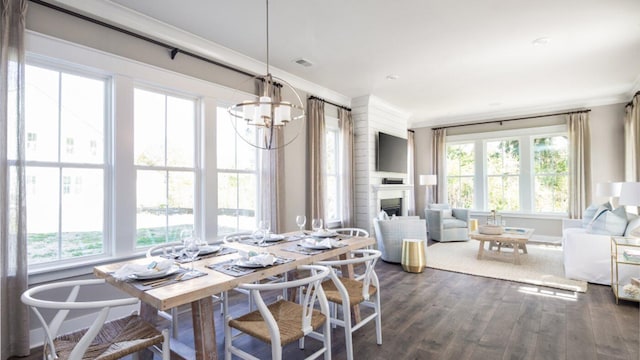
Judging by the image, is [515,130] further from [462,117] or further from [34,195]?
[34,195]

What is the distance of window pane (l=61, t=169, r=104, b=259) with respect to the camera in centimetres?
282

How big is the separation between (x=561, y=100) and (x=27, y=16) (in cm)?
812

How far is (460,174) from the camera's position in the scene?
316 inches

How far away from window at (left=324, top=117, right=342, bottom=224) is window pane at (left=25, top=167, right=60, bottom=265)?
382 cm

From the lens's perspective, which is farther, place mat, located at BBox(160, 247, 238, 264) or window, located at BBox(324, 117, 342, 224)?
window, located at BBox(324, 117, 342, 224)

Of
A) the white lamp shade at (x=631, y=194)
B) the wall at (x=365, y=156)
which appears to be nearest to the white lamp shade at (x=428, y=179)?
the wall at (x=365, y=156)

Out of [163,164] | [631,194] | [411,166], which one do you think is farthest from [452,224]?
[163,164]

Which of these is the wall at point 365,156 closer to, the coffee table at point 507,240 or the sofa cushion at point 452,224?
the sofa cushion at point 452,224

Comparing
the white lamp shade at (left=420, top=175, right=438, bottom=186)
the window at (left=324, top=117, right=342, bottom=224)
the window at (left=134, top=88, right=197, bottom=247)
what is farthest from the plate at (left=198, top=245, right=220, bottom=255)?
the white lamp shade at (left=420, top=175, right=438, bottom=186)

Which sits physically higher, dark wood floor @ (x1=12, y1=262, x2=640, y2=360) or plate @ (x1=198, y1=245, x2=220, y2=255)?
plate @ (x1=198, y1=245, x2=220, y2=255)

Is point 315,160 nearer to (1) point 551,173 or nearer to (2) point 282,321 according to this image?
(2) point 282,321

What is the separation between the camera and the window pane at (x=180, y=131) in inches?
140

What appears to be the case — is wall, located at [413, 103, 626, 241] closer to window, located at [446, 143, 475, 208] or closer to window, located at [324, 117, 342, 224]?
window, located at [446, 143, 475, 208]

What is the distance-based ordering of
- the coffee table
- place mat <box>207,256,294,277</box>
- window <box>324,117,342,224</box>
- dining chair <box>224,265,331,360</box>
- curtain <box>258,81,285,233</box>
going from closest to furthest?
dining chair <box>224,265,331,360</box>
place mat <box>207,256,294,277</box>
curtain <box>258,81,285,233</box>
the coffee table
window <box>324,117,342,224</box>
